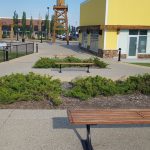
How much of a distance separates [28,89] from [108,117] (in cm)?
397

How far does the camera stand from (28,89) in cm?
930

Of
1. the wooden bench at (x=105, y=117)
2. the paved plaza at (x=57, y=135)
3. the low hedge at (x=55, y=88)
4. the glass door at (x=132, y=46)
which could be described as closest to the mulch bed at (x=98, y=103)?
the low hedge at (x=55, y=88)

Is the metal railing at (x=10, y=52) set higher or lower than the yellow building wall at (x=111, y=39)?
lower

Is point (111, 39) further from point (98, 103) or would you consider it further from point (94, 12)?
point (98, 103)

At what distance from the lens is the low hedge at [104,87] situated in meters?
9.70

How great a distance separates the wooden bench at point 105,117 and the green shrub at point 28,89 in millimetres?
2785

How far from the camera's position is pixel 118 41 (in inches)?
1155

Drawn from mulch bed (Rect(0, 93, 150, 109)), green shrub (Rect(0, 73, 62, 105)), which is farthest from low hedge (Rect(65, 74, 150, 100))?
green shrub (Rect(0, 73, 62, 105))

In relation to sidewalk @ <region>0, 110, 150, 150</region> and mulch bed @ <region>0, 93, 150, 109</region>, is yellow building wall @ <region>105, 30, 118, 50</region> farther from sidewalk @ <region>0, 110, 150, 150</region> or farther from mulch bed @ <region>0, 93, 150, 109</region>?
sidewalk @ <region>0, 110, 150, 150</region>

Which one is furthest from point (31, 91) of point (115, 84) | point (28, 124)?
point (115, 84)

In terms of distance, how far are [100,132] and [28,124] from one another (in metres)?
1.62

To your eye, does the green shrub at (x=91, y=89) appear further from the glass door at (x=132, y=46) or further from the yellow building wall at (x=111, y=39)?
the glass door at (x=132, y=46)

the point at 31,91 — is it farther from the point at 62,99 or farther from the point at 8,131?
the point at 8,131

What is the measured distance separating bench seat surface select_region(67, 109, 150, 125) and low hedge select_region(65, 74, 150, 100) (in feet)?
10.6
